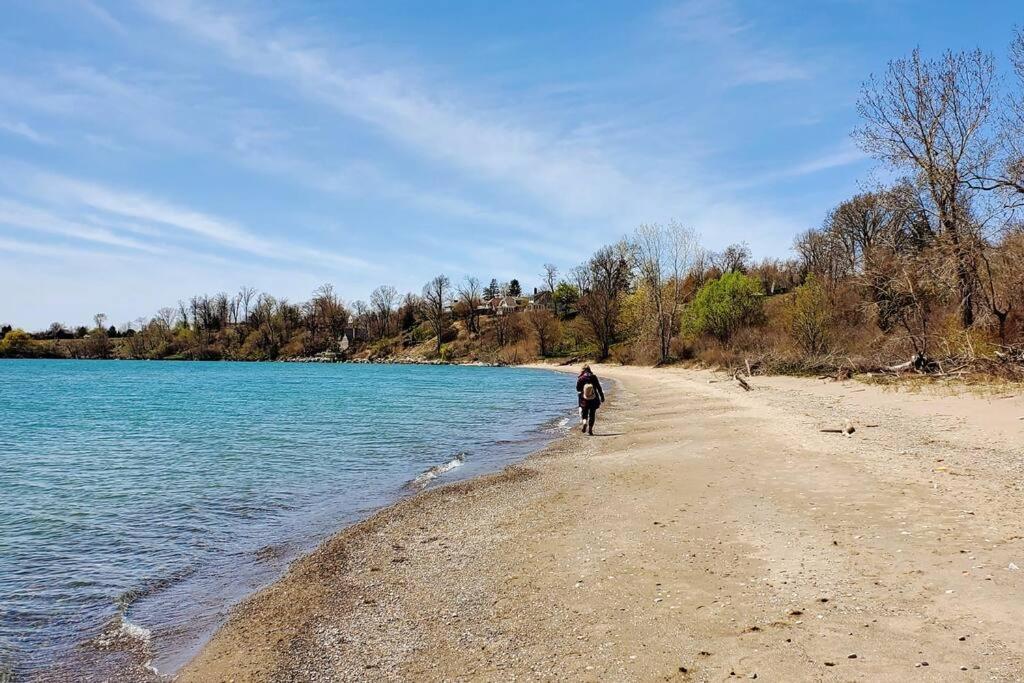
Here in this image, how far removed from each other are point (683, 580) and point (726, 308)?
190 ft

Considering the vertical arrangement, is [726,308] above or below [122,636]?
above

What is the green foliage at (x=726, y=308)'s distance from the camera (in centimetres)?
6059

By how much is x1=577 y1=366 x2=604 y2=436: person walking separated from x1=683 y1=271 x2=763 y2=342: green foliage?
140 feet

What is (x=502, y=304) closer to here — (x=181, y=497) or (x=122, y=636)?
(x=181, y=497)

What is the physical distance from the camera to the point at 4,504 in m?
13.6

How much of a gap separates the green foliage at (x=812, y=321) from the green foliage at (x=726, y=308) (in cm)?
1266

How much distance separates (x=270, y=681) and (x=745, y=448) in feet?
38.0

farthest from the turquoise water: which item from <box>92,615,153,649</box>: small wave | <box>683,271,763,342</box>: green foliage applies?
<box>683,271,763,342</box>: green foliage

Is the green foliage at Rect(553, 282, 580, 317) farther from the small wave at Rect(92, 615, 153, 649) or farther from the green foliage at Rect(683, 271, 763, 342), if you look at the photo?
the small wave at Rect(92, 615, 153, 649)

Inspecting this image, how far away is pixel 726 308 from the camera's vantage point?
6103 centimetres

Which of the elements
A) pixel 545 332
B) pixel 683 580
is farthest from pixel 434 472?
pixel 545 332

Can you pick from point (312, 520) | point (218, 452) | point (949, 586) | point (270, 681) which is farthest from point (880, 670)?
point (218, 452)

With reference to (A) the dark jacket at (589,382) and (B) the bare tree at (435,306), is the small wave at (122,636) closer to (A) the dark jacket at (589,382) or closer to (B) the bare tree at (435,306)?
(A) the dark jacket at (589,382)

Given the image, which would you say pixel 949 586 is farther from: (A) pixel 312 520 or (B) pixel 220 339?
(B) pixel 220 339
